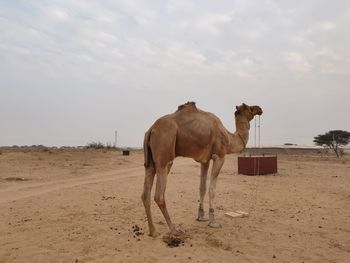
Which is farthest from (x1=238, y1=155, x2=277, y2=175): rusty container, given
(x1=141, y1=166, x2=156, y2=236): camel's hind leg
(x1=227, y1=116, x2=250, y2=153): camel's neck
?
(x1=141, y1=166, x2=156, y2=236): camel's hind leg

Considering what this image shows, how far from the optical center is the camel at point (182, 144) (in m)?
7.91

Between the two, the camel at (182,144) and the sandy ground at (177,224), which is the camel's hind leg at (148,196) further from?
the sandy ground at (177,224)

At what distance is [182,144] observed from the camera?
8320mm

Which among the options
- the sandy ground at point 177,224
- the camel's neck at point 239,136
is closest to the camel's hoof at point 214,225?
the sandy ground at point 177,224

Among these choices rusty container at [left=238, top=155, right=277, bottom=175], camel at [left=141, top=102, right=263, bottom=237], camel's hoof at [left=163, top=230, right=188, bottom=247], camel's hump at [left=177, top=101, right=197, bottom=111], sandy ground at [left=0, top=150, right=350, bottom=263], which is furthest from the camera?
rusty container at [left=238, top=155, right=277, bottom=175]

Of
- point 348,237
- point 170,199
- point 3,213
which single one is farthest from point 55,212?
point 348,237

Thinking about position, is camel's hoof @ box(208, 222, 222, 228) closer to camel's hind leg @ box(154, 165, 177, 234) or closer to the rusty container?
camel's hind leg @ box(154, 165, 177, 234)

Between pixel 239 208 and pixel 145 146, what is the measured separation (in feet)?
15.4

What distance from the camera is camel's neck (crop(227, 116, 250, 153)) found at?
31.1 feet

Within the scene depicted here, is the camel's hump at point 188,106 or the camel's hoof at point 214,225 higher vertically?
the camel's hump at point 188,106

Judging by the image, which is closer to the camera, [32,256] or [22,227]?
[32,256]

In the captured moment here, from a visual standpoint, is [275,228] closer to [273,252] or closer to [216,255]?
[273,252]

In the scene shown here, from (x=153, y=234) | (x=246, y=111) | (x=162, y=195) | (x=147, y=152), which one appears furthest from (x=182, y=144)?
(x=246, y=111)

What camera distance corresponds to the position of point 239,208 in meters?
11.8
